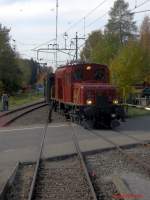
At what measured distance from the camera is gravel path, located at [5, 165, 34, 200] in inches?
442

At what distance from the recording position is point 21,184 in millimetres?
12664

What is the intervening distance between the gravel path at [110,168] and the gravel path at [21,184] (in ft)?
4.94

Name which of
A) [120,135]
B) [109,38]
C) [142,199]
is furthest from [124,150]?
[109,38]

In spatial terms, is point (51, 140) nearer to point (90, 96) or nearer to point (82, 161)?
point (90, 96)

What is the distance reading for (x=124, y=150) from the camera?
18.8 m

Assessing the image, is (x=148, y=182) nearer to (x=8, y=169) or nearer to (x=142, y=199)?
(x=142, y=199)

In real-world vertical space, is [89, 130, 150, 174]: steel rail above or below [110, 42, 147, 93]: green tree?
below

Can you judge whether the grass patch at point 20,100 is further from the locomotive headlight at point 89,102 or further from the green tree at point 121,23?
the locomotive headlight at point 89,102

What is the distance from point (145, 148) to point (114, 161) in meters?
3.25

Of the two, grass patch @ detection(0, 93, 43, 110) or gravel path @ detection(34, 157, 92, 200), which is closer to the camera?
gravel path @ detection(34, 157, 92, 200)

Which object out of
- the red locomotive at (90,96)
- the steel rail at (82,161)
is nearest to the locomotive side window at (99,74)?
the red locomotive at (90,96)

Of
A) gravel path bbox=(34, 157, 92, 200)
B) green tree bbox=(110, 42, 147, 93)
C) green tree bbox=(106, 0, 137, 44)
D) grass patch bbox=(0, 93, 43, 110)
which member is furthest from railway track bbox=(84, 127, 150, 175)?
green tree bbox=(106, 0, 137, 44)

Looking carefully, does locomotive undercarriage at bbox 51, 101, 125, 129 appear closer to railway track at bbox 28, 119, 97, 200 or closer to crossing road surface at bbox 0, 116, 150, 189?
crossing road surface at bbox 0, 116, 150, 189

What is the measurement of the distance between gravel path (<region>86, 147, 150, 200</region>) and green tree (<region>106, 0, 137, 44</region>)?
251 feet
